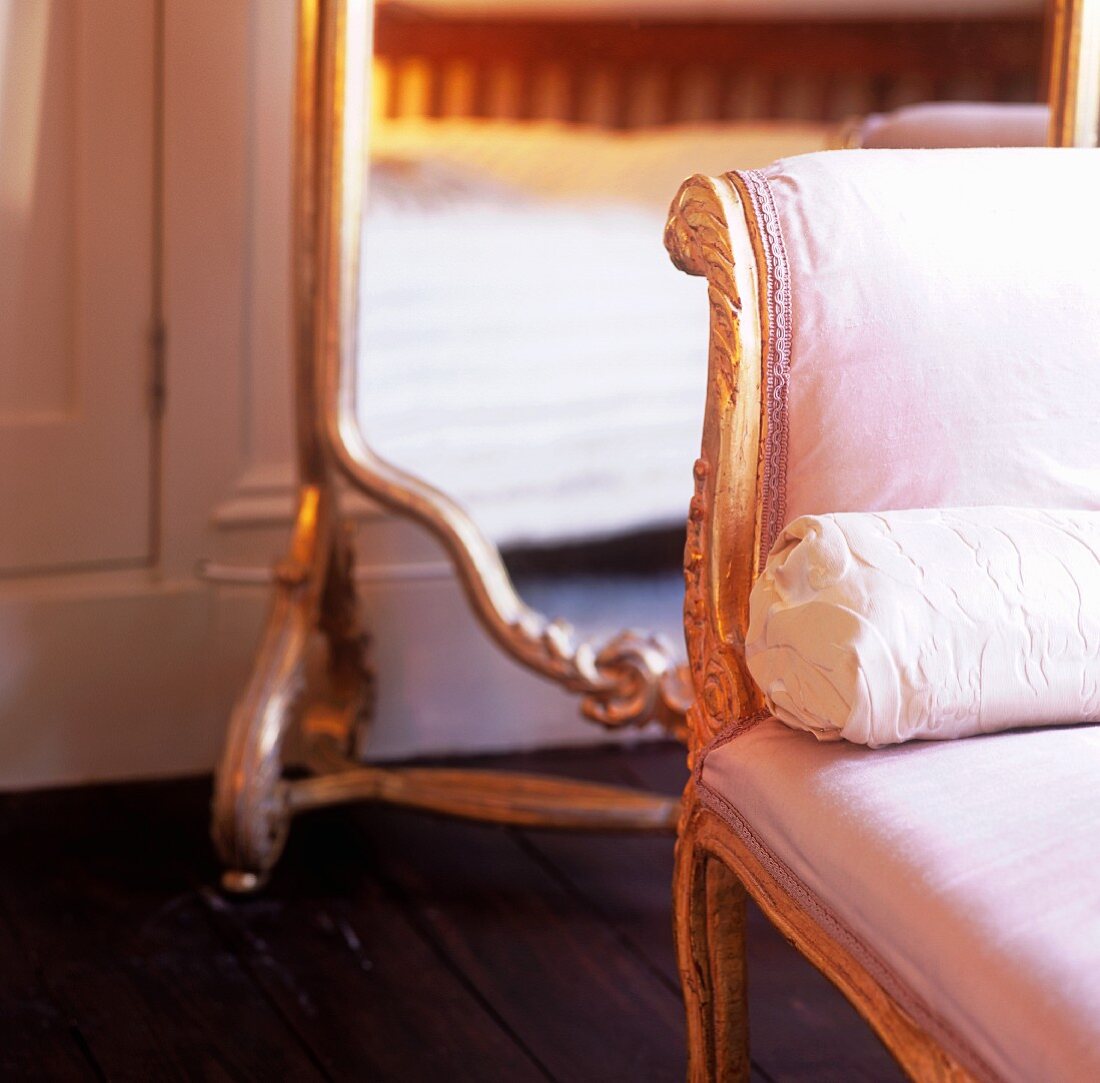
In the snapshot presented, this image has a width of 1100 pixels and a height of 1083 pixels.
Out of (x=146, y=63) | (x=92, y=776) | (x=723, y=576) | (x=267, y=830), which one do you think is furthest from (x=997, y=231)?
(x=92, y=776)

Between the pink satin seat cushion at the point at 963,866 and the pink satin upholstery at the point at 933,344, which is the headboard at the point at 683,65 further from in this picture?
the pink satin seat cushion at the point at 963,866

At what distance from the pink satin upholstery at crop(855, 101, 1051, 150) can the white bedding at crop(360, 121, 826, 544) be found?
0.23 ft

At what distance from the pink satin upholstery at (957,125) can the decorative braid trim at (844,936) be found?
34.8 inches

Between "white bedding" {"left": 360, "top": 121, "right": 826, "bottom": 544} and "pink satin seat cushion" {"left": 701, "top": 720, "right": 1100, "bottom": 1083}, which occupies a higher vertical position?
"white bedding" {"left": 360, "top": 121, "right": 826, "bottom": 544}

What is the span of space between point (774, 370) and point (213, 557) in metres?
1.06

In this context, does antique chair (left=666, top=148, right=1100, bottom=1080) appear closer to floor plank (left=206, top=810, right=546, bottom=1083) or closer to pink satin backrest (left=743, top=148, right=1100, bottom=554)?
pink satin backrest (left=743, top=148, right=1100, bottom=554)

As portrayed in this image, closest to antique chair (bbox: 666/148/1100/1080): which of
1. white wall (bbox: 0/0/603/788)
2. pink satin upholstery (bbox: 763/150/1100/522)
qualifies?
pink satin upholstery (bbox: 763/150/1100/522)

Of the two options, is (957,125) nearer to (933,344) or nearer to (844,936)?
(933,344)

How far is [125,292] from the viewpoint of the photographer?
1.83 metres

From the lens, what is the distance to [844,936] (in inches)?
35.9

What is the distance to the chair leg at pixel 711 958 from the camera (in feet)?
3.59

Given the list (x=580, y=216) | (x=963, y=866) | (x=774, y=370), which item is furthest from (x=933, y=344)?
(x=580, y=216)

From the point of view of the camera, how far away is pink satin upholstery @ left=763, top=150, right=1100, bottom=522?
1.04 metres

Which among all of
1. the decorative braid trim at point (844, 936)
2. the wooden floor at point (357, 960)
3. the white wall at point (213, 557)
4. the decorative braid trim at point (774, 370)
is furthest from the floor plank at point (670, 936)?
the decorative braid trim at point (774, 370)
